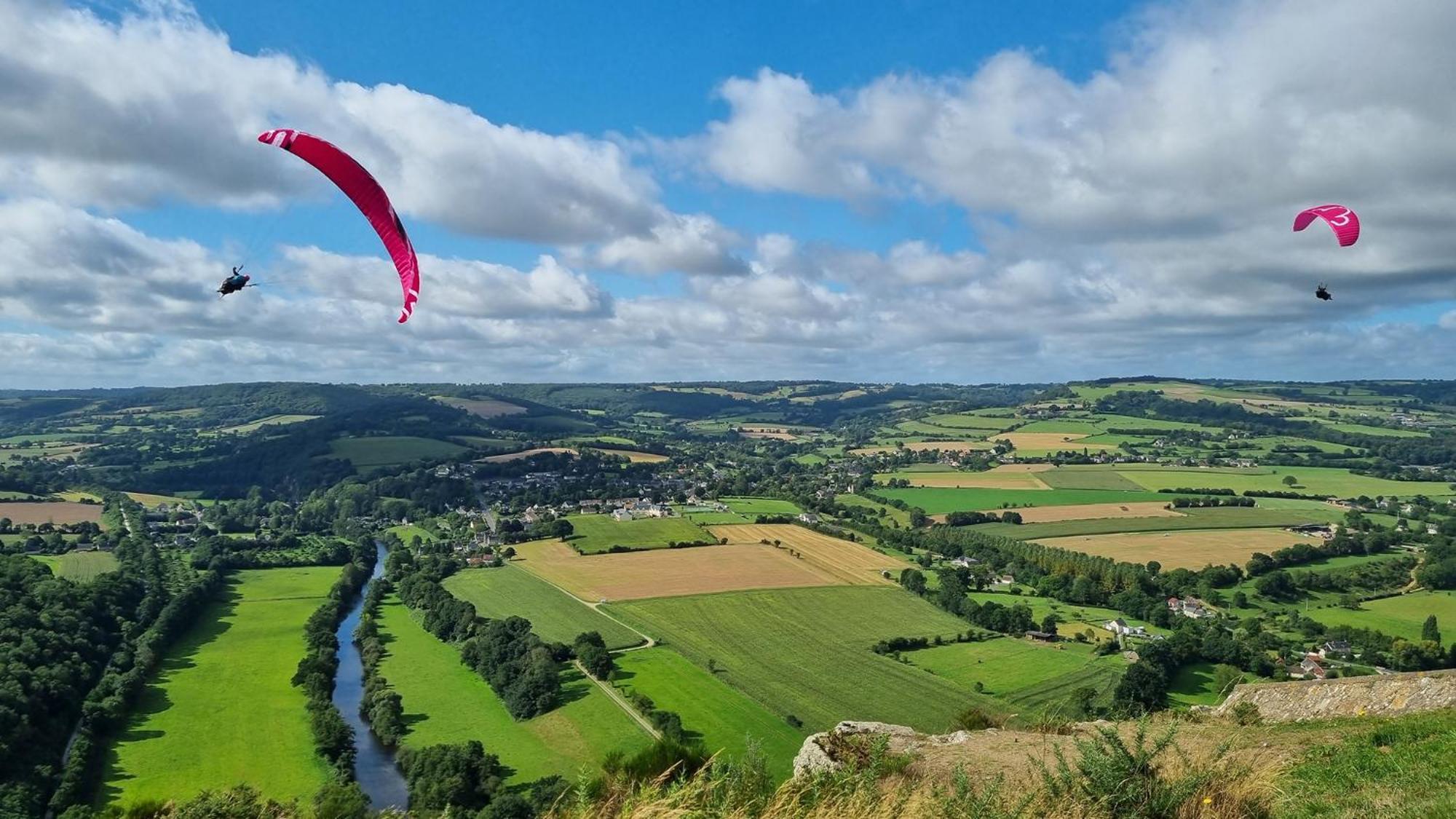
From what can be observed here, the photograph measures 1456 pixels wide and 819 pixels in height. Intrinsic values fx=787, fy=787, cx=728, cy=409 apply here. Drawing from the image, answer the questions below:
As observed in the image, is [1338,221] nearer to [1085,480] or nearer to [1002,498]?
[1002,498]

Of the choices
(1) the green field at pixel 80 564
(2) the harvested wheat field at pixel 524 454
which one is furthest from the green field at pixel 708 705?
(2) the harvested wheat field at pixel 524 454

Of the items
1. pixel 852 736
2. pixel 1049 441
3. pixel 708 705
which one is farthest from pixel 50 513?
pixel 1049 441

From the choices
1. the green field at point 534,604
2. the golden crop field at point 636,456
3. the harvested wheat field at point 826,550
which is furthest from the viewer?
the golden crop field at point 636,456

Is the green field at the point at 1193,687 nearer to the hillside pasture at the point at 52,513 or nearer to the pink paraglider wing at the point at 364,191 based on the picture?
the pink paraglider wing at the point at 364,191

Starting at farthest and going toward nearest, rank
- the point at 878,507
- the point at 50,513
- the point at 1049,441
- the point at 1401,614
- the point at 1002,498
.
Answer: the point at 1049,441
the point at 1002,498
the point at 878,507
the point at 50,513
the point at 1401,614

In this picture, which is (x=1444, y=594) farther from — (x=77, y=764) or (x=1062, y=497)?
(x=77, y=764)

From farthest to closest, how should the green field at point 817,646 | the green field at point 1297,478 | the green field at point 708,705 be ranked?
the green field at point 1297,478
the green field at point 817,646
the green field at point 708,705

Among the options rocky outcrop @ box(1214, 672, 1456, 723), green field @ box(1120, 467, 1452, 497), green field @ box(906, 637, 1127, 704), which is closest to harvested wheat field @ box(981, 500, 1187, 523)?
green field @ box(1120, 467, 1452, 497)
